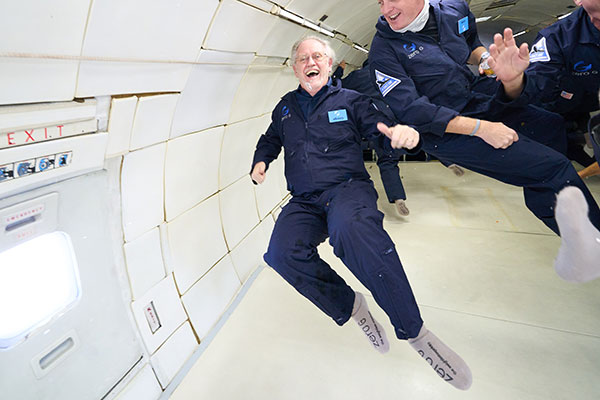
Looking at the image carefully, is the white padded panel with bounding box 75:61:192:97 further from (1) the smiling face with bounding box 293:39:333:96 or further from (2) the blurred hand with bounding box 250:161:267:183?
(1) the smiling face with bounding box 293:39:333:96

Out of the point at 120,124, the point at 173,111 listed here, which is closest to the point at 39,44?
the point at 120,124

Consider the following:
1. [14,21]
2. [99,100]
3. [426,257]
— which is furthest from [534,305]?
[14,21]

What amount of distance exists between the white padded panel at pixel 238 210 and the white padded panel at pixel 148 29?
4.77ft

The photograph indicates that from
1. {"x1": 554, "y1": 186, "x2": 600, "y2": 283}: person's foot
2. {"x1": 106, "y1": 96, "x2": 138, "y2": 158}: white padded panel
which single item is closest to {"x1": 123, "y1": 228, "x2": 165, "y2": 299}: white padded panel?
{"x1": 106, "y1": 96, "x2": 138, "y2": 158}: white padded panel

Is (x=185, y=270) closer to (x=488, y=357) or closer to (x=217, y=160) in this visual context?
(x=217, y=160)

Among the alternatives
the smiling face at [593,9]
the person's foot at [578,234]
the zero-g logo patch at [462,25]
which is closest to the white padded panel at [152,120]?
the zero-g logo patch at [462,25]

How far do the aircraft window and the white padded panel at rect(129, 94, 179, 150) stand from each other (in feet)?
2.08

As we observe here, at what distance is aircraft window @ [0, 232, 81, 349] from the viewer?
4.58 ft

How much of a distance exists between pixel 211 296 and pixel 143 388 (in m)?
0.80

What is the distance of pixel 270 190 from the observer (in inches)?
159

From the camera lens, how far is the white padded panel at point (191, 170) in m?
2.15

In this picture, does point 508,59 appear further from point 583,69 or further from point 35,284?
point 35,284

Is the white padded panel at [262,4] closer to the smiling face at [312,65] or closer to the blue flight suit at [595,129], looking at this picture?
the smiling face at [312,65]

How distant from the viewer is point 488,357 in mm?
1983
